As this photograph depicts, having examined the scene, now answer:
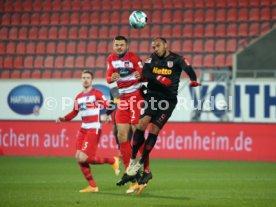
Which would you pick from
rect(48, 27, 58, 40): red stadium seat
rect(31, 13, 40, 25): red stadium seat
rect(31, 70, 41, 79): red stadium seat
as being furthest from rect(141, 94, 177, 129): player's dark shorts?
rect(31, 13, 40, 25): red stadium seat

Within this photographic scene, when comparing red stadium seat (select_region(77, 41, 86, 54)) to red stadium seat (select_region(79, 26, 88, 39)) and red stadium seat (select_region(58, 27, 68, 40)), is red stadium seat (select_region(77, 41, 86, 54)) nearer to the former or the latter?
red stadium seat (select_region(79, 26, 88, 39))

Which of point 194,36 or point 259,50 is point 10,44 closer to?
point 194,36

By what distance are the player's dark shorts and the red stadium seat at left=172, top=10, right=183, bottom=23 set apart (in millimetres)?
15281

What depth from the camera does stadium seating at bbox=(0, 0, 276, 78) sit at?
82.9 ft

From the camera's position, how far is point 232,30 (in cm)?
2534

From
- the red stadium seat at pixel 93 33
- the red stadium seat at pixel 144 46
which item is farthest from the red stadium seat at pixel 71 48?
the red stadium seat at pixel 144 46

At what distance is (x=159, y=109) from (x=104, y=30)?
1592cm

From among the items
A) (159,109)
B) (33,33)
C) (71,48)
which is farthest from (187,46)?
(159,109)

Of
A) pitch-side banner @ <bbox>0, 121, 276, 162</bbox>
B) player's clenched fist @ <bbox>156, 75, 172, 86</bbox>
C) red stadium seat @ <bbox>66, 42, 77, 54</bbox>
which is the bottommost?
pitch-side banner @ <bbox>0, 121, 276, 162</bbox>

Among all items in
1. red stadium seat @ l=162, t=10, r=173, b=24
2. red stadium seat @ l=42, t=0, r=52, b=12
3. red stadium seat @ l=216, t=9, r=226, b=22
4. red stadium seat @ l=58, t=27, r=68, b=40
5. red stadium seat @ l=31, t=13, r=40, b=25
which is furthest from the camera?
red stadium seat @ l=42, t=0, r=52, b=12

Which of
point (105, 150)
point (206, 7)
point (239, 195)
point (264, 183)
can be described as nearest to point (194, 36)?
point (206, 7)

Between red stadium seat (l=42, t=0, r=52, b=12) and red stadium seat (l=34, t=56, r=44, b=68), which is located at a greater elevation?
red stadium seat (l=42, t=0, r=52, b=12)

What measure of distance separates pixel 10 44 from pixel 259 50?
9.59 metres

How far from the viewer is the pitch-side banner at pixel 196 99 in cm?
2073
